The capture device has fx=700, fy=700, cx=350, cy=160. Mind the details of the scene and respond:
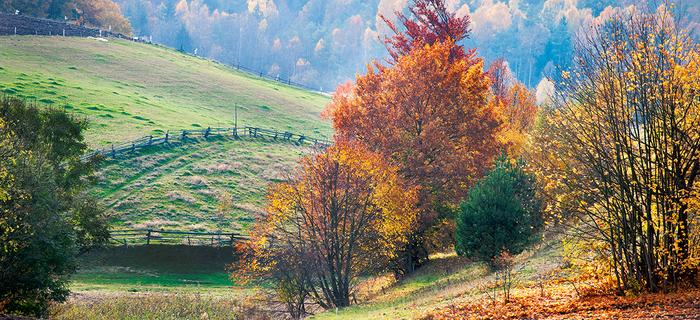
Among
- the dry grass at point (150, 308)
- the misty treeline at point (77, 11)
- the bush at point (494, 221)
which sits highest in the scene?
the misty treeline at point (77, 11)

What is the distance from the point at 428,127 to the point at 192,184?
1236 inches

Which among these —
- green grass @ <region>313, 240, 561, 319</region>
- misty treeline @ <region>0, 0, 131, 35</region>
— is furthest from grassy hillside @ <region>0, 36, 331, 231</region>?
green grass @ <region>313, 240, 561, 319</region>

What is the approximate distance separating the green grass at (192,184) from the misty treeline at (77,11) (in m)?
65.8

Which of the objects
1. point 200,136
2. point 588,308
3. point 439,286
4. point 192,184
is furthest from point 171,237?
point 588,308

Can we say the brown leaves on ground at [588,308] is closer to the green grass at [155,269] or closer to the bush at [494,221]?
the bush at [494,221]

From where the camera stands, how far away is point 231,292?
43.6m

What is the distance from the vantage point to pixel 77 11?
134000 millimetres

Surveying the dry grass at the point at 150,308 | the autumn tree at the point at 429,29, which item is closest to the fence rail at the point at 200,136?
the autumn tree at the point at 429,29

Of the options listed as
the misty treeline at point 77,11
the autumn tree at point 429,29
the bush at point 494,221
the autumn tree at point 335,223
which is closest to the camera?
the bush at point 494,221

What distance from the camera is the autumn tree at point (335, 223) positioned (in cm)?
3331

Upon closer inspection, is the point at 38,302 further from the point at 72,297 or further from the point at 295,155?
the point at 295,155

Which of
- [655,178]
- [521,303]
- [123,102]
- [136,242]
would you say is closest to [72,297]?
[136,242]

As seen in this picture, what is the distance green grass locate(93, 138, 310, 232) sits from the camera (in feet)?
187

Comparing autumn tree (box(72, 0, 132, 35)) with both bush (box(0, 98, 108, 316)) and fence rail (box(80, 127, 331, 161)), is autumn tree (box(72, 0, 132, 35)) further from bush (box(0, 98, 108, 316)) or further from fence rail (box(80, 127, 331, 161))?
bush (box(0, 98, 108, 316))
